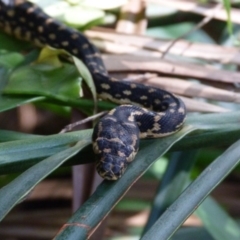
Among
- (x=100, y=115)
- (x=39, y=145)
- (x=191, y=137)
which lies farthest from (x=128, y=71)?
(x=39, y=145)

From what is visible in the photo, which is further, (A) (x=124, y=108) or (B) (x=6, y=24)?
(B) (x=6, y=24)

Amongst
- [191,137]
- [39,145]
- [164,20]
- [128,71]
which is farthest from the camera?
[164,20]

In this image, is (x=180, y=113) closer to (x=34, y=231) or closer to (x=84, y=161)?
(x=84, y=161)

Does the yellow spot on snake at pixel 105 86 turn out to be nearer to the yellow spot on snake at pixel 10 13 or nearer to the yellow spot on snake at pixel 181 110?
the yellow spot on snake at pixel 181 110

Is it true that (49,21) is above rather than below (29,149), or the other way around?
below

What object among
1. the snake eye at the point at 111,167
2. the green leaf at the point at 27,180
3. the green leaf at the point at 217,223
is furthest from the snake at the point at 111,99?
the green leaf at the point at 217,223

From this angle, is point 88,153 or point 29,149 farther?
point 88,153

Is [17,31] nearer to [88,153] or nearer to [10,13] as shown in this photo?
[10,13]

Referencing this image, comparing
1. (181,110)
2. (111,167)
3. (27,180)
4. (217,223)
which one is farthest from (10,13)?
(27,180)
